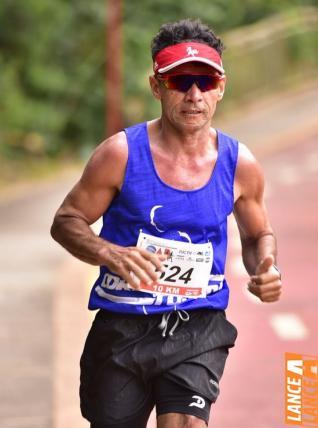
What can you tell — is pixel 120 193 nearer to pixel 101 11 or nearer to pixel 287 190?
pixel 287 190

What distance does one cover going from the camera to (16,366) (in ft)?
32.0

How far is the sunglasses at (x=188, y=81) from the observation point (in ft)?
17.6

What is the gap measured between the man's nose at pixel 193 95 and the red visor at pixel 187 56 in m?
0.09

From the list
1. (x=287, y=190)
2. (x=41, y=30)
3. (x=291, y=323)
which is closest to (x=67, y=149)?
(x=41, y=30)

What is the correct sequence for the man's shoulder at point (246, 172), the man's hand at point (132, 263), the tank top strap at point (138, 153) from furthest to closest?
the man's shoulder at point (246, 172), the tank top strap at point (138, 153), the man's hand at point (132, 263)

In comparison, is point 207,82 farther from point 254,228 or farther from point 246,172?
point 254,228

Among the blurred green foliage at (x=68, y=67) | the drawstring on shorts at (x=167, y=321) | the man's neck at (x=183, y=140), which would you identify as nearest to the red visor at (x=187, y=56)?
the man's neck at (x=183, y=140)

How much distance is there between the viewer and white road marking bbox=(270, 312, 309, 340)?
10.8 metres

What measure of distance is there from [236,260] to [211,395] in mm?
9493

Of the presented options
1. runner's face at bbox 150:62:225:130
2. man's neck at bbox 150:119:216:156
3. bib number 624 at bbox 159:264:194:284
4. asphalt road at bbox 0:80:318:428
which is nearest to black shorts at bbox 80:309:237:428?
bib number 624 at bbox 159:264:194:284

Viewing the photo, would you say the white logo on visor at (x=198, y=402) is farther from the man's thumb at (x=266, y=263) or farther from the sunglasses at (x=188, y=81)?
the sunglasses at (x=188, y=81)

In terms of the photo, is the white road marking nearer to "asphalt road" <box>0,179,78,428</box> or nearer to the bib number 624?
"asphalt road" <box>0,179,78,428</box>

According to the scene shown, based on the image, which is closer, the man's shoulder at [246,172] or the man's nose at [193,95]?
the man's nose at [193,95]

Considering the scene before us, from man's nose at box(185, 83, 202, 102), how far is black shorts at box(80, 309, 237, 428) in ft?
2.38
